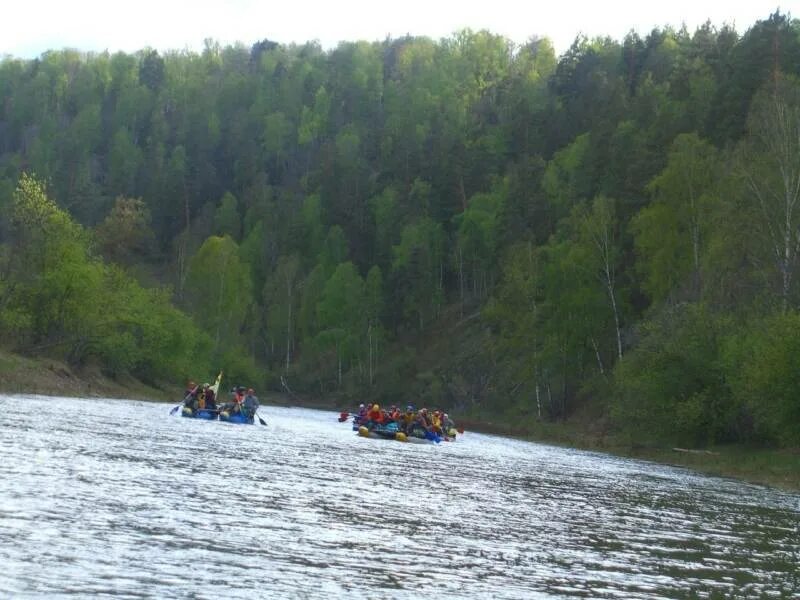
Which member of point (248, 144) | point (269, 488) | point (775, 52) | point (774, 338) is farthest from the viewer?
point (248, 144)

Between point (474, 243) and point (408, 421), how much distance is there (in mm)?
60140

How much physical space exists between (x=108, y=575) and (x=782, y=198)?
156ft

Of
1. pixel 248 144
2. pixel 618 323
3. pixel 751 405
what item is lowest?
pixel 751 405

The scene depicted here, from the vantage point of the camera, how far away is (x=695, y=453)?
5112cm

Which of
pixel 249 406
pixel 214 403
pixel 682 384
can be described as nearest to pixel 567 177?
pixel 214 403

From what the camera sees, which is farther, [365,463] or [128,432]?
[128,432]

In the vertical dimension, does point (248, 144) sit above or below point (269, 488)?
above

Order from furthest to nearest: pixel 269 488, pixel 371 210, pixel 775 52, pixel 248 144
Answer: pixel 248 144
pixel 371 210
pixel 775 52
pixel 269 488

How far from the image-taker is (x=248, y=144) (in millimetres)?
178625

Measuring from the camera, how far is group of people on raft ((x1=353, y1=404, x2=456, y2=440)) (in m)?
57.3

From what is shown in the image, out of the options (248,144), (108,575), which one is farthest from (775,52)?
(248,144)

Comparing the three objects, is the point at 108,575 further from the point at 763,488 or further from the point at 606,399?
the point at 606,399

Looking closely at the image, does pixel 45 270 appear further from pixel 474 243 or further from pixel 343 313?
pixel 474 243

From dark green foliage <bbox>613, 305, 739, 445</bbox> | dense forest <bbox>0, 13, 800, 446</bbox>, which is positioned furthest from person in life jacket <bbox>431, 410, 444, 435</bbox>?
dense forest <bbox>0, 13, 800, 446</bbox>
